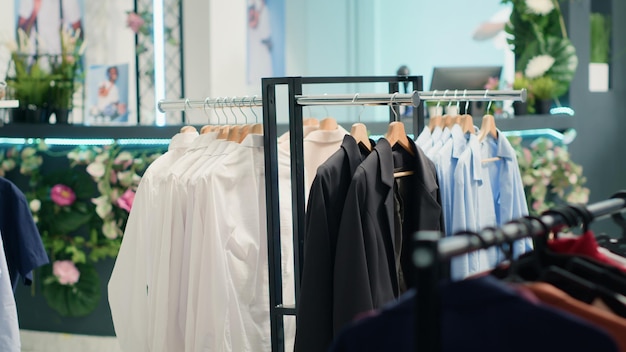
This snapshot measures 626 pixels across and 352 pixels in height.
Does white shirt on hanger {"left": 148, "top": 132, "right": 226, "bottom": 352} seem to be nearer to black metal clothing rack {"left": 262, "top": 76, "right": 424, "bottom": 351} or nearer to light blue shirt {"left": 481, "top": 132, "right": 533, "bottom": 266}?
black metal clothing rack {"left": 262, "top": 76, "right": 424, "bottom": 351}

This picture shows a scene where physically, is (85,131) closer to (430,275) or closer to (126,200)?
(126,200)

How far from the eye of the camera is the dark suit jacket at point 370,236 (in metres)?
2.11

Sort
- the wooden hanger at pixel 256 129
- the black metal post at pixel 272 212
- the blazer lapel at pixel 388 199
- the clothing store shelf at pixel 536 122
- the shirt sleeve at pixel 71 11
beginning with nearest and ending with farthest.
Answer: the blazer lapel at pixel 388 199
the black metal post at pixel 272 212
the wooden hanger at pixel 256 129
the clothing store shelf at pixel 536 122
the shirt sleeve at pixel 71 11

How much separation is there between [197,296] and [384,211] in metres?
0.67

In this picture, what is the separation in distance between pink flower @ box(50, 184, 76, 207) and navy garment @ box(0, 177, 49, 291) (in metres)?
1.41

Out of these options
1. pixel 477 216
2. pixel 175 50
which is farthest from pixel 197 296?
pixel 175 50

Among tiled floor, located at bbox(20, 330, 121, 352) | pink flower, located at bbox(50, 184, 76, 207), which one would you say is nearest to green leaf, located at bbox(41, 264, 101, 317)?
tiled floor, located at bbox(20, 330, 121, 352)

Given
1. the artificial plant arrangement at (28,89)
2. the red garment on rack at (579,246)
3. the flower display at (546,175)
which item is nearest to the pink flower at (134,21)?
the artificial plant arrangement at (28,89)

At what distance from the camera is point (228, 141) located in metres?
2.66

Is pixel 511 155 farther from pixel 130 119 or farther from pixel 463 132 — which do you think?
pixel 130 119

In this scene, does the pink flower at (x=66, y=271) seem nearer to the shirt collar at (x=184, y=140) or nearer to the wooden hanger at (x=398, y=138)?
the shirt collar at (x=184, y=140)

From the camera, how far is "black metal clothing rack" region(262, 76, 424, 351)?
2.39m

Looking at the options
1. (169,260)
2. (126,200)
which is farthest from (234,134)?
(126,200)

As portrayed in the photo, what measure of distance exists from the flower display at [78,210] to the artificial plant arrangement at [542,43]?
7.89 feet
